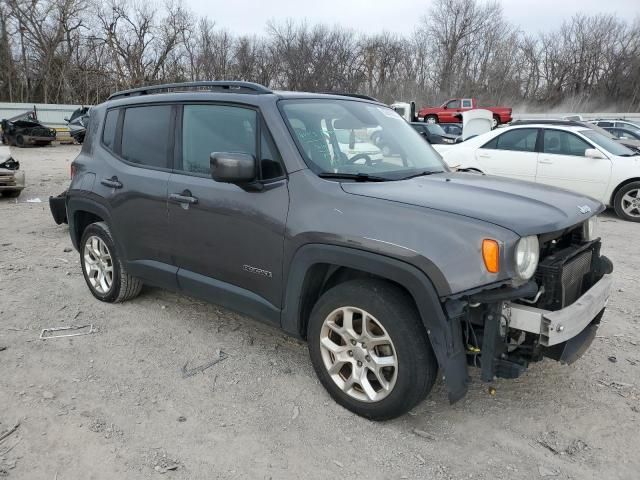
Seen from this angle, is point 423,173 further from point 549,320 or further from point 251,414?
point 251,414

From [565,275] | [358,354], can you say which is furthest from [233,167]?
[565,275]

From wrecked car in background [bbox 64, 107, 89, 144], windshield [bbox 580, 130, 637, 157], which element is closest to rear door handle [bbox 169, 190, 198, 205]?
windshield [bbox 580, 130, 637, 157]

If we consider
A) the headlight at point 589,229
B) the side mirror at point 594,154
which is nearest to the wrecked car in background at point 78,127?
the side mirror at point 594,154

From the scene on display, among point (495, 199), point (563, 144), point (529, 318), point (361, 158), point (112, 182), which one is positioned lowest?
point (529, 318)

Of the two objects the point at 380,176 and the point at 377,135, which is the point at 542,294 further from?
the point at 377,135

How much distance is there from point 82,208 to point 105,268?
58 centimetres

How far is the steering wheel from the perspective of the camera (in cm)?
327

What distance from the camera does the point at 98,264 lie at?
4719 millimetres

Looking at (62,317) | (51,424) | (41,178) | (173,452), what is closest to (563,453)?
(173,452)

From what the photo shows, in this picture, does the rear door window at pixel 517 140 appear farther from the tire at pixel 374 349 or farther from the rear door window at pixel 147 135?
the tire at pixel 374 349

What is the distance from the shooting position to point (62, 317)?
441 cm

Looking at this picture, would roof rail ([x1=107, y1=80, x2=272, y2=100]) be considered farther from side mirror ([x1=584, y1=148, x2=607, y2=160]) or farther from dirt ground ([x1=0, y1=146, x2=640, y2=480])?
side mirror ([x1=584, y1=148, x2=607, y2=160])

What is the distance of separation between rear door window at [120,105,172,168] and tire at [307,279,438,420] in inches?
71.7

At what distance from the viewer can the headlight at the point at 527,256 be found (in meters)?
2.48
